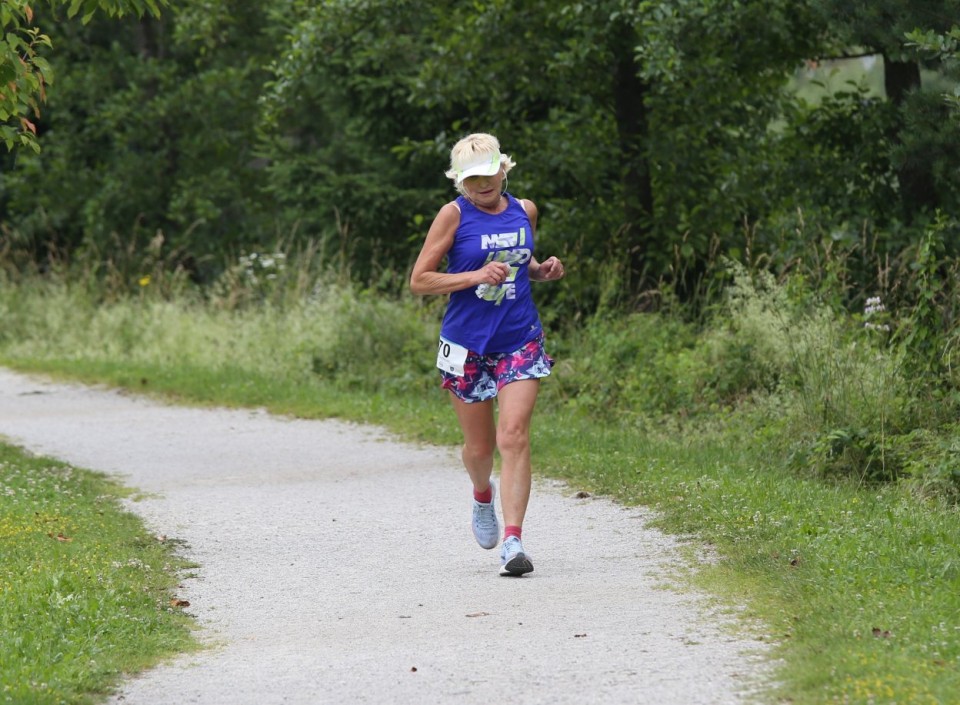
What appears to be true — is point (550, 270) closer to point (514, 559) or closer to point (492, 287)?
point (492, 287)

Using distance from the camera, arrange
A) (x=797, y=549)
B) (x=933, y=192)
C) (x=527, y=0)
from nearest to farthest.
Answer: (x=797, y=549)
(x=933, y=192)
(x=527, y=0)

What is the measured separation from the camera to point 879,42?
1155 cm

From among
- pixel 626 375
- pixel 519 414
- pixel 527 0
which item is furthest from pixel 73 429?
pixel 519 414

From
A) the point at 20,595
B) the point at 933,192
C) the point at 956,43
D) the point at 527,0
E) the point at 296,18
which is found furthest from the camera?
the point at 296,18

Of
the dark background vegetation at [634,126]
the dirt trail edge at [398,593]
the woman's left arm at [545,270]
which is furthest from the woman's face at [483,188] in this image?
the dark background vegetation at [634,126]

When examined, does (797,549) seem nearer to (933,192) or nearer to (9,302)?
(933,192)

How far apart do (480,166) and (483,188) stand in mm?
120

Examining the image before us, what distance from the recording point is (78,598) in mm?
6199

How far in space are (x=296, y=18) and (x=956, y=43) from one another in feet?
41.2

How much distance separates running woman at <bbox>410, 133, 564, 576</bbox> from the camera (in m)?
6.92

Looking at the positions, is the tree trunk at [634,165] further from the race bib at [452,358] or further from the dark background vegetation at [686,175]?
the race bib at [452,358]

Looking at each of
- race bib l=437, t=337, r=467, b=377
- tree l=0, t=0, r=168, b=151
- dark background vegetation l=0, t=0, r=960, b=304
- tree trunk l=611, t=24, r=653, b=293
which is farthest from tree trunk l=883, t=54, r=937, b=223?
tree l=0, t=0, r=168, b=151

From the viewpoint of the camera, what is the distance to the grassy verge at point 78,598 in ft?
17.3

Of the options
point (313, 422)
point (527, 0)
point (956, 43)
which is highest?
point (527, 0)
